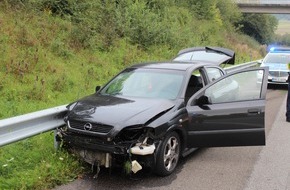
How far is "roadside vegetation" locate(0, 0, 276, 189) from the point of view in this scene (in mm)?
5578

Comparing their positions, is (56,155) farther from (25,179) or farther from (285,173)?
(285,173)

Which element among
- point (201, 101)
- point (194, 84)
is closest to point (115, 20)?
point (194, 84)

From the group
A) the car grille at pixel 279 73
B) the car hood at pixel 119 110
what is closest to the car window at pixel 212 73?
the car hood at pixel 119 110

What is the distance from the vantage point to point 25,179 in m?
5.00

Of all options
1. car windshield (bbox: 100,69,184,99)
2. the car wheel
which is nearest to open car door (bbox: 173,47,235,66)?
car windshield (bbox: 100,69,184,99)

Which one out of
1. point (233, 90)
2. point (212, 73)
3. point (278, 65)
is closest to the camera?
point (233, 90)

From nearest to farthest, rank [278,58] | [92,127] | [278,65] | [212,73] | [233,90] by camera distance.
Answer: [92,127] → [233,90] → [212,73] → [278,65] → [278,58]

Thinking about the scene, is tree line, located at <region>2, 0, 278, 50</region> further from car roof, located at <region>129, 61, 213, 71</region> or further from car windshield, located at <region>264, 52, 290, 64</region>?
car roof, located at <region>129, 61, 213, 71</region>

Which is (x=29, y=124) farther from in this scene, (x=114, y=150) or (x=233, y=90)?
(x=233, y=90)

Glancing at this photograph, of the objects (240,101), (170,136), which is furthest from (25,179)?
(240,101)

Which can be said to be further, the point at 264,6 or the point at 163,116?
the point at 264,6

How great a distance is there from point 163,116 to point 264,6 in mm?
52825

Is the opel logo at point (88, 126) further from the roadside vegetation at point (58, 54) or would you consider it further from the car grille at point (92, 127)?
the roadside vegetation at point (58, 54)

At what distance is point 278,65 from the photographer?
16375 mm
